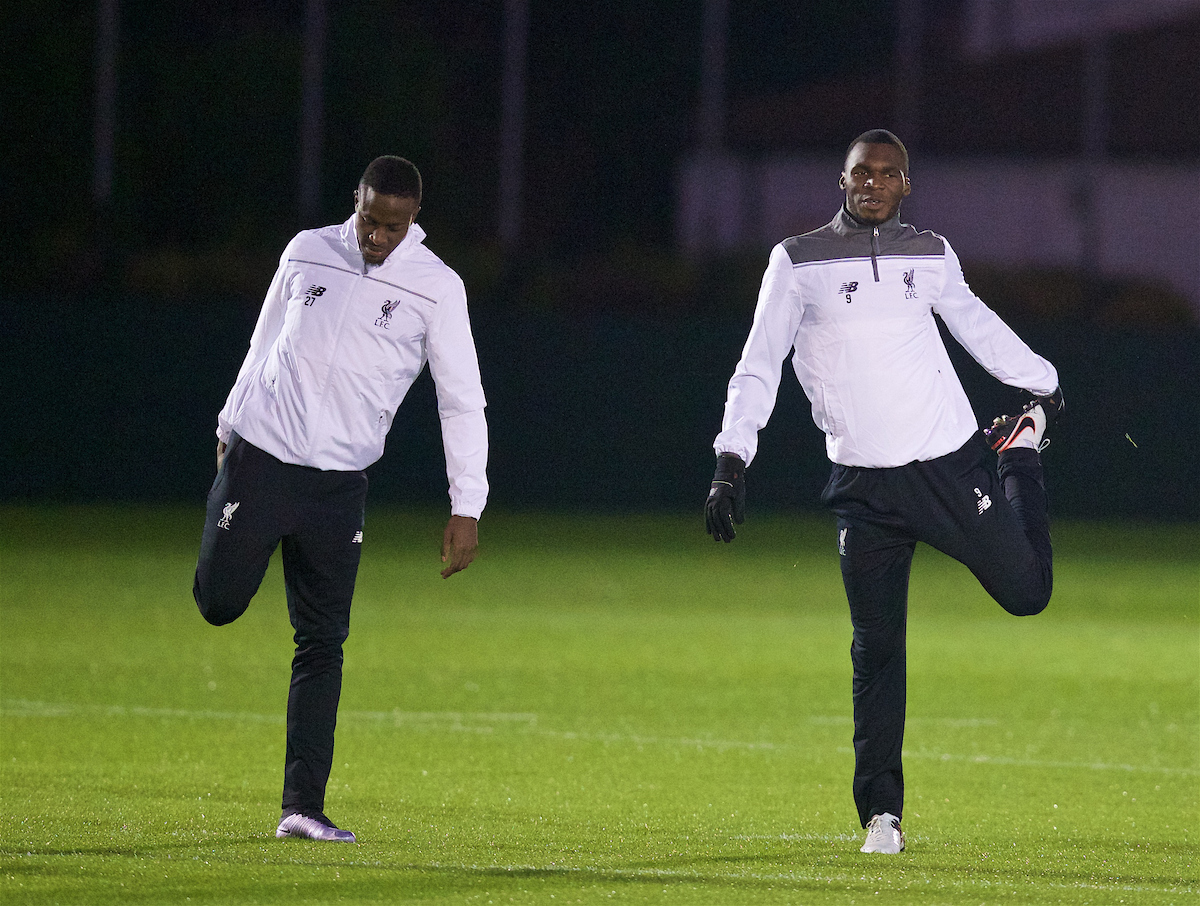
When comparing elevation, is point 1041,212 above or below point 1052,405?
below

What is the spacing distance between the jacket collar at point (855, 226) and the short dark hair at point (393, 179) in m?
1.40

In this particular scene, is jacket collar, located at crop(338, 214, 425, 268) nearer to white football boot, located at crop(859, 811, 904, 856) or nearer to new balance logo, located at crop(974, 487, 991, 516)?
new balance logo, located at crop(974, 487, 991, 516)

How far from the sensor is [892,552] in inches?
264

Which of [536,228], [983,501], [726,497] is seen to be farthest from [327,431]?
[536,228]

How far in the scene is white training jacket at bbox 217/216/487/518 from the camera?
258 inches

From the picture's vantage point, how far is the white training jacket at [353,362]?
655cm

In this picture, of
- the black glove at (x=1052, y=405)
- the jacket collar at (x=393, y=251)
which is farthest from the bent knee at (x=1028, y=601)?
the jacket collar at (x=393, y=251)

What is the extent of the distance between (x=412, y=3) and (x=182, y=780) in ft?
114

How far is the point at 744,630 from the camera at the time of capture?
1484 centimetres

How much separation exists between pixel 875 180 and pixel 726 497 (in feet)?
3.84

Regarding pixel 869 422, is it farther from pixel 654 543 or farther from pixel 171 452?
pixel 171 452

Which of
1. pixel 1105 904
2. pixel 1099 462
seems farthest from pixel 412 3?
pixel 1105 904

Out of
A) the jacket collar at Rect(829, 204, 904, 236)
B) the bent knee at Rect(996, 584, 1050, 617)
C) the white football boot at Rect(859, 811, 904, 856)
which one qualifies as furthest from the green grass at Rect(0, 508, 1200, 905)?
the jacket collar at Rect(829, 204, 904, 236)

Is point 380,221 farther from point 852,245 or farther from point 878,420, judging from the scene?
point 878,420
